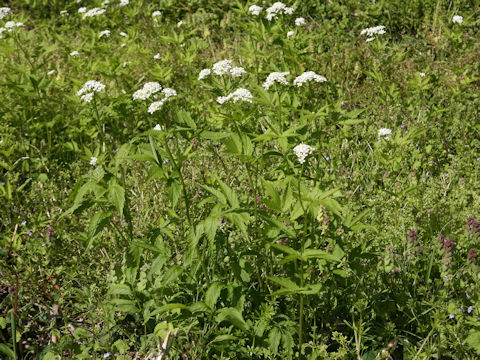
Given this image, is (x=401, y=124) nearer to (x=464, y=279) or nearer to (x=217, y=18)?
(x=464, y=279)

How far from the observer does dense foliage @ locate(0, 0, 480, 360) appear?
216 cm

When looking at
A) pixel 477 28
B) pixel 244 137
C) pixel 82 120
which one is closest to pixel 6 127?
pixel 82 120

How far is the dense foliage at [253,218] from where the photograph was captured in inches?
85.0

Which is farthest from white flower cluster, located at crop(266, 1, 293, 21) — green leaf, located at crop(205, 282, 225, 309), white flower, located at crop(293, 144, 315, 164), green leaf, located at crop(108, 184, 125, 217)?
green leaf, located at crop(205, 282, 225, 309)

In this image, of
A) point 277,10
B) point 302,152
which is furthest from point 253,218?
point 277,10

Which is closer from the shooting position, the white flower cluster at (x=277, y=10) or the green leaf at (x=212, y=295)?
the green leaf at (x=212, y=295)

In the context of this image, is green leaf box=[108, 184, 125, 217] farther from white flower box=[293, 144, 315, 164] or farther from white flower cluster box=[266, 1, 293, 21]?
white flower cluster box=[266, 1, 293, 21]

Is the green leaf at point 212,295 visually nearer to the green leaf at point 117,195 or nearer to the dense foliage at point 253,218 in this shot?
the dense foliage at point 253,218

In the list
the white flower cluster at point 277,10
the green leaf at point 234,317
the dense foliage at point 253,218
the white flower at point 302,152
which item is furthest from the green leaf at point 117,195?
the white flower cluster at point 277,10

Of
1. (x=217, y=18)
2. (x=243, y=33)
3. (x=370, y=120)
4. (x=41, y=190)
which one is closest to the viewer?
(x=41, y=190)

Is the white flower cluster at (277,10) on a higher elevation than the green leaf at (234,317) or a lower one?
higher

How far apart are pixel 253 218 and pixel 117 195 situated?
1.27 metres

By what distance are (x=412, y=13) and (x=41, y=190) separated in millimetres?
5040

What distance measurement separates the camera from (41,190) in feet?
12.1
